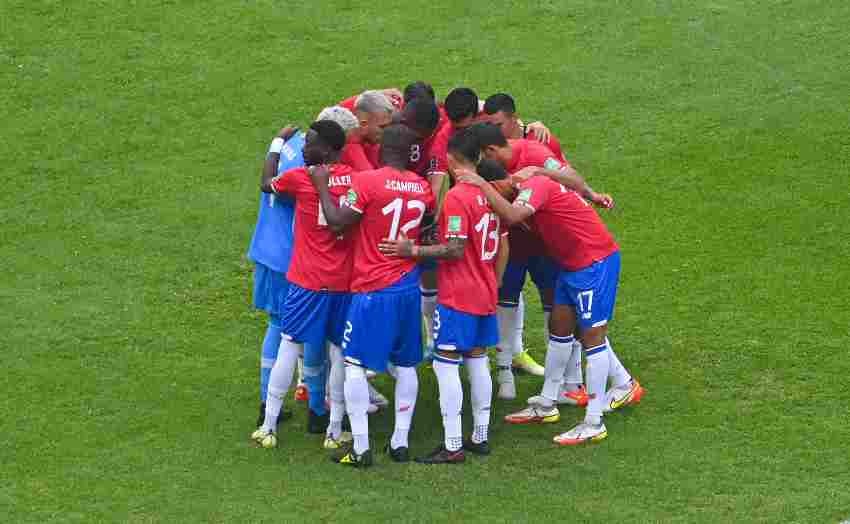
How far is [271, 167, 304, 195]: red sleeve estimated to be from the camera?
9.06 m

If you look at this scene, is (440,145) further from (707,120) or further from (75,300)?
(707,120)

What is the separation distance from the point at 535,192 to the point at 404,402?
163 centimetres

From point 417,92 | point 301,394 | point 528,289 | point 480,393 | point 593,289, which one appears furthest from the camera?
point 528,289

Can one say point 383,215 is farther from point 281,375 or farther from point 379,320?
point 281,375

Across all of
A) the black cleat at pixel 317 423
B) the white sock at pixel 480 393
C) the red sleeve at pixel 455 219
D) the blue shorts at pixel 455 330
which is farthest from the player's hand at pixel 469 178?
the black cleat at pixel 317 423

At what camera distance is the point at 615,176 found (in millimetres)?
14180

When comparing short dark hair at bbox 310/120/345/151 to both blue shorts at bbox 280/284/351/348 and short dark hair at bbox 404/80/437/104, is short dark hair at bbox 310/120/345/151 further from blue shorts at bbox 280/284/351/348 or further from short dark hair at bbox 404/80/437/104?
short dark hair at bbox 404/80/437/104

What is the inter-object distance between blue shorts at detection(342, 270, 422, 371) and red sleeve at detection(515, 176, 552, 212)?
33.5 inches

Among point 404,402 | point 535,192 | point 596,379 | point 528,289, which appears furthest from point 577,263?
point 528,289

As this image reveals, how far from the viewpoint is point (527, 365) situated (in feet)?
35.9

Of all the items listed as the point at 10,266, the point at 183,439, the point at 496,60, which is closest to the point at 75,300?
the point at 10,266

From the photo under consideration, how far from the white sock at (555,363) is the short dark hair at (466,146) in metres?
1.55

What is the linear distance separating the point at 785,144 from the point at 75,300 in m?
7.39

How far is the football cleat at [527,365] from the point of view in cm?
1091
